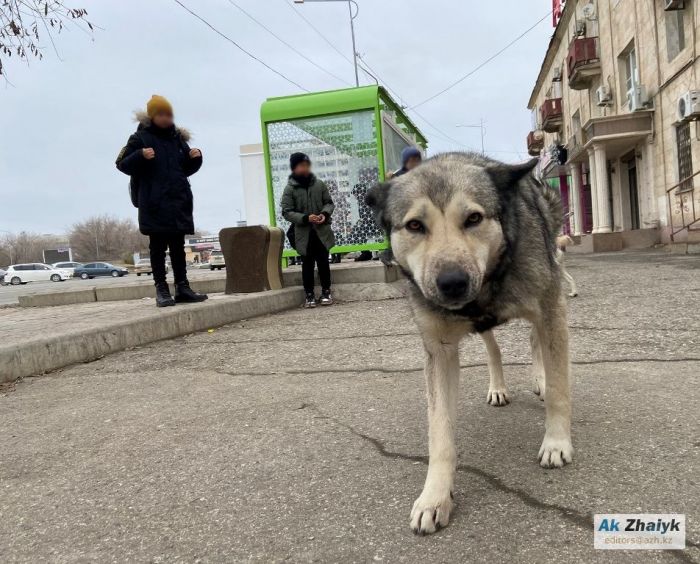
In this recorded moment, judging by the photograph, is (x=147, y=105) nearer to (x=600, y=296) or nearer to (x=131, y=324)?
(x=131, y=324)

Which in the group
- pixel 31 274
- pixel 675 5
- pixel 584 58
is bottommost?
pixel 31 274

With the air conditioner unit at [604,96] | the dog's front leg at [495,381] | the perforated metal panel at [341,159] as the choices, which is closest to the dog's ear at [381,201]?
the dog's front leg at [495,381]

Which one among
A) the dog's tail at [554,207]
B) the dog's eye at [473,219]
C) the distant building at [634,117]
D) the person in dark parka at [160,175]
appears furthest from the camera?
the distant building at [634,117]

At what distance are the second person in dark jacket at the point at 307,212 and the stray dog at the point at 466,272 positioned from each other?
5073mm

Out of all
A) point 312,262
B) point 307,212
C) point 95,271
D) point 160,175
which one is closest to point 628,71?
point 307,212

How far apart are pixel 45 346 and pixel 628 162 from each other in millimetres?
22841

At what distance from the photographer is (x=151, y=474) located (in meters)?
2.33

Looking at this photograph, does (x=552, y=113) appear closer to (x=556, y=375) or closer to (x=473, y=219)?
(x=556, y=375)

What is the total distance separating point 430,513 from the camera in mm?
1772

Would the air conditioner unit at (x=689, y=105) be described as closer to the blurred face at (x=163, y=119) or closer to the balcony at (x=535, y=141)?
the blurred face at (x=163, y=119)

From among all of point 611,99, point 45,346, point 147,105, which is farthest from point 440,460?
point 611,99

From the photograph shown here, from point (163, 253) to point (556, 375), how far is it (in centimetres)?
518

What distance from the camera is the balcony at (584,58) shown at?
2116 centimetres

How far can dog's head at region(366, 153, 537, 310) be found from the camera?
6.30 ft
